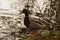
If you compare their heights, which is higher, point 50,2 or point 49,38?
point 50,2

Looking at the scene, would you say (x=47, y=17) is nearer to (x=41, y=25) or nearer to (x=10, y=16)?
(x=41, y=25)

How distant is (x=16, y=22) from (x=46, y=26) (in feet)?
→ 1.80

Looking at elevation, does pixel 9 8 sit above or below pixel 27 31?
above

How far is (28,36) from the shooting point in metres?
3.48

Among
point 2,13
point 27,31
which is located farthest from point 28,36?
point 2,13

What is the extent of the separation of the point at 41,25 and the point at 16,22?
0.46m

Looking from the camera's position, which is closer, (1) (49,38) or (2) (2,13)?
(1) (49,38)

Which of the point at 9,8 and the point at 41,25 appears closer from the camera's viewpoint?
the point at 41,25

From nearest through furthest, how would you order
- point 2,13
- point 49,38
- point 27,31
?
point 49,38, point 27,31, point 2,13

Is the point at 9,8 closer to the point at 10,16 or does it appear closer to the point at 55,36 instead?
the point at 10,16

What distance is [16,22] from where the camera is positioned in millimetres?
3754

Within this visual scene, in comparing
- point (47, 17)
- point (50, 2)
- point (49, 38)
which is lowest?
point (49, 38)

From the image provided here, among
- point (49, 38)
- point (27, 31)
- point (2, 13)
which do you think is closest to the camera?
point (49, 38)

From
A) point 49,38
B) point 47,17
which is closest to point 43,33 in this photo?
point 49,38
